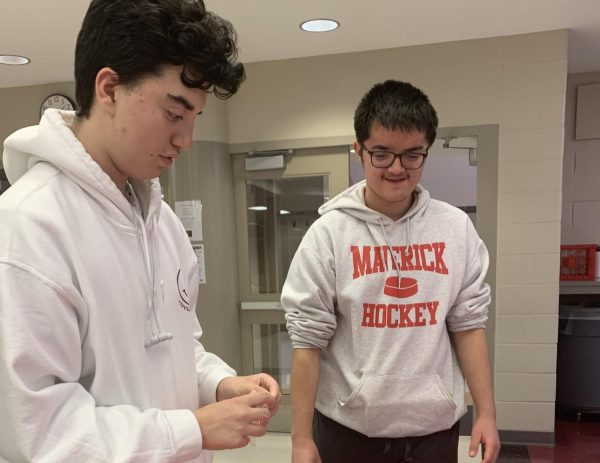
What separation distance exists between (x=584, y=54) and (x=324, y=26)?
6.39 feet

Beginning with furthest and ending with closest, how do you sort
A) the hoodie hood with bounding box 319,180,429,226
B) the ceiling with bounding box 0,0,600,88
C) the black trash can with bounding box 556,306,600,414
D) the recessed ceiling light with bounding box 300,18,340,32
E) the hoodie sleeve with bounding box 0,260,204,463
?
the black trash can with bounding box 556,306,600,414
the recessed ceiling light with bounding box 300,18,340,32
the ceiling with bounding box 0,0,600,88
the hoodie hood with bounding box 319,180,429,226
the hoodie sleeve with bounding box 0,260,204,463

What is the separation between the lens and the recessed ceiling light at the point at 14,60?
119 inches

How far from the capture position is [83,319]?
0.69m

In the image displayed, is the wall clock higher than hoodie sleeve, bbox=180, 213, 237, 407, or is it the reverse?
the wall clock

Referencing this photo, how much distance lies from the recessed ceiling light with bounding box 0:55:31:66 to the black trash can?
13.6ft

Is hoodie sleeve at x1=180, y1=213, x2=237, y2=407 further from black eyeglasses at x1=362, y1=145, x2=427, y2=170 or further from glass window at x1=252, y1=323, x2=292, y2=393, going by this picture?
glass window at x1=252, y1=323, x2=292, y2=393

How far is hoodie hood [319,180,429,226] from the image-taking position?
1.28 m

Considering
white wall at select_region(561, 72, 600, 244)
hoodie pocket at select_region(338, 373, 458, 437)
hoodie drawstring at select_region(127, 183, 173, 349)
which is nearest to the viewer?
hoodie drawstring at select_region(127, 183, 173, 349)

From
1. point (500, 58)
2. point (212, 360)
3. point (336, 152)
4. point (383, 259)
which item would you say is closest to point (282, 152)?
point (336, 152)

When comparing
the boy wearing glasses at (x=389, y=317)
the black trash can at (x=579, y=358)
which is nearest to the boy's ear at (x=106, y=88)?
the boy wearing glasses at (x=389, y=317)

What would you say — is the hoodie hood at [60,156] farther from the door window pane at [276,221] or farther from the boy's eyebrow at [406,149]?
the door window pane at [276,221]

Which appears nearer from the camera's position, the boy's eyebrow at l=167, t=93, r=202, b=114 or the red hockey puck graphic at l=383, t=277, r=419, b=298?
the boy's eyebrow at l=167, t=93, r=202, b=114

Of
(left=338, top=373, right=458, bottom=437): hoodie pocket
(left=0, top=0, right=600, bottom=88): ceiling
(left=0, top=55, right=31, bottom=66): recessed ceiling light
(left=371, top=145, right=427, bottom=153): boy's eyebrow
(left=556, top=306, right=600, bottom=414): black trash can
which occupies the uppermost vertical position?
(left=0, top=0, right=600, bottom=88): ceiling

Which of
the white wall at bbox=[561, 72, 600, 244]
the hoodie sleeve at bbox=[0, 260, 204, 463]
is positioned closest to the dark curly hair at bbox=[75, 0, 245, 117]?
the hoodie sleeve at bbox=[0, 260, 204, 463]
